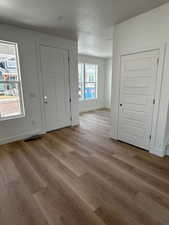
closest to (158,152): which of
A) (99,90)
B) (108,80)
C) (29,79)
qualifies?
(29,79)

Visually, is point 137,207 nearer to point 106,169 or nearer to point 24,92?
point 106,169

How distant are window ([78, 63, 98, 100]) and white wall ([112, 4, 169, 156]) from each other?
3529 millimetres

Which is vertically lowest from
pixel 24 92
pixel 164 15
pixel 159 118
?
pixel 159 118

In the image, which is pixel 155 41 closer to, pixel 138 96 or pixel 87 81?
pixel 138 96

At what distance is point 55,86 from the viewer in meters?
4.09

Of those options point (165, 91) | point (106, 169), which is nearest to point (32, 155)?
point (106, 169)

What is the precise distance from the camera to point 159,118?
8.62 ft

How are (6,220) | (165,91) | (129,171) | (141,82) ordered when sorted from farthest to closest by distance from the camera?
(141,82), (165,91), (129,171), (6,220)

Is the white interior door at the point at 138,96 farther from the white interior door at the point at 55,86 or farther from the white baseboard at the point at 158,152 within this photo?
the white interior door at the point at 55,86

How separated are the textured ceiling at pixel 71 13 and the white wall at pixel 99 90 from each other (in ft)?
10.3

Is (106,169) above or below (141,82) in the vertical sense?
below

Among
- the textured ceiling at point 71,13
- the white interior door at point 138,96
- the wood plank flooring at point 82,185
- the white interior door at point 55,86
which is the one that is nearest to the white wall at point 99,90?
the white interior door at point 55,86

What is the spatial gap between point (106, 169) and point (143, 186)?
0.63 m

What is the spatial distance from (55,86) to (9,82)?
4.10ft
